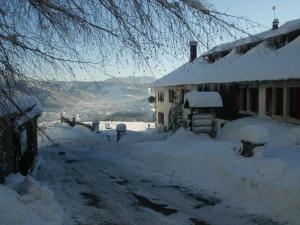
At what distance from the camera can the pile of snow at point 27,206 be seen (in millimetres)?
9367

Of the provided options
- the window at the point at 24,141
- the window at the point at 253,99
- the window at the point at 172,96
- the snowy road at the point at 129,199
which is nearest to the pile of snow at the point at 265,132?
the window at the point at 253,99

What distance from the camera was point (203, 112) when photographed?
23609 mm

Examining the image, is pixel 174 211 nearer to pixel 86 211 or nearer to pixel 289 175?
pixel 86 211

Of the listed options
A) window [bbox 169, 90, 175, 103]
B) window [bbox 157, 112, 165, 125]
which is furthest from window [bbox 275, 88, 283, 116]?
window [bbox 157, 112, 165, 125]

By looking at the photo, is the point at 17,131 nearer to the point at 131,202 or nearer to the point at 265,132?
the point at 131,202

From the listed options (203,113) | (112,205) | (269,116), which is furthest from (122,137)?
(112,205)

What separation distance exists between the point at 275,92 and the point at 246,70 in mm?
2063

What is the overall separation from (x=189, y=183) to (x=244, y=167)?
6.46 feet

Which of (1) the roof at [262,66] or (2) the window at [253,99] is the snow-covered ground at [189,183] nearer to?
(2) the window at [253,99]

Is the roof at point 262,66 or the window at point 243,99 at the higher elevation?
the roof at point 262,66

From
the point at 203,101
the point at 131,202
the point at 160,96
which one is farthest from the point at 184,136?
the point at 160,96

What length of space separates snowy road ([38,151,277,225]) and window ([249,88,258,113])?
27.2 feet

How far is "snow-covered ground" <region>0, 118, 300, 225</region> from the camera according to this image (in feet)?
35.2

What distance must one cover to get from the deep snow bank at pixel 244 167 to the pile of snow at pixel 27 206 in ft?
14.6
